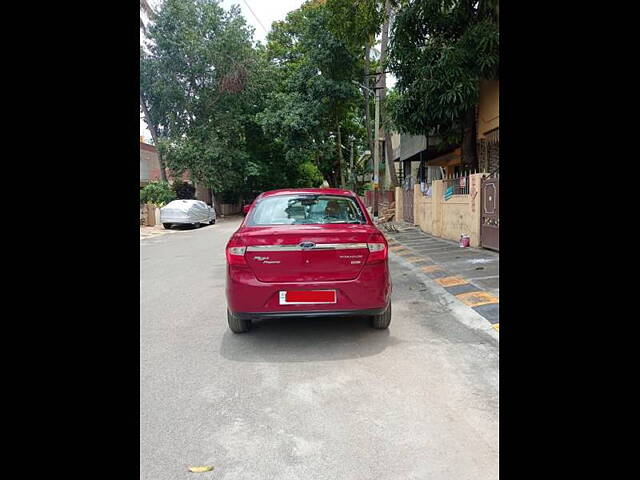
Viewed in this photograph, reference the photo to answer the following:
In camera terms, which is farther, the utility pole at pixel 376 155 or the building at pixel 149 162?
the building at pixel 149 162

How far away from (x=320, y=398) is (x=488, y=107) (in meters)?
12.1

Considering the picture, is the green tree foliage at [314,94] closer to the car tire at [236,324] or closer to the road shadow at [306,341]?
the road shadow at [306,341]

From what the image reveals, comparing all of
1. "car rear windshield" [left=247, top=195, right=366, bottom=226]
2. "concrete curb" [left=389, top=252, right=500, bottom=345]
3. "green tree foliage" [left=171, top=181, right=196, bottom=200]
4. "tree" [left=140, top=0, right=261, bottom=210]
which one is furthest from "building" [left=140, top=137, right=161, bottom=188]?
"car rear windshield" [left=247, top=195, right=366, bottom=226]

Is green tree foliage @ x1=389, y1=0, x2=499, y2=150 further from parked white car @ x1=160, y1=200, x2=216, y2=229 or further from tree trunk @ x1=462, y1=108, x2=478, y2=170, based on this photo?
parked white car @ x1=160, y1=200, x2=216, y2=229

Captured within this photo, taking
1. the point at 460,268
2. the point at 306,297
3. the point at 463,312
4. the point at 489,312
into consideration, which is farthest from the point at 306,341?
the point at 460,268

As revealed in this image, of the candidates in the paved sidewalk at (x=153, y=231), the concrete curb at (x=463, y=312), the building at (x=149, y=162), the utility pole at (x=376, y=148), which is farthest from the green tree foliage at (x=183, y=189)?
the concrete curb at (x=463, y=312)

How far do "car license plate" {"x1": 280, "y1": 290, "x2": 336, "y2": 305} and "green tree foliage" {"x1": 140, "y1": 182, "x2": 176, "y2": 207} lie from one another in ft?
71.2

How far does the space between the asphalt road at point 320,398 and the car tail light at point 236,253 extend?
2.66 ft

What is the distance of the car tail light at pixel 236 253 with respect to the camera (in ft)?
13.9
